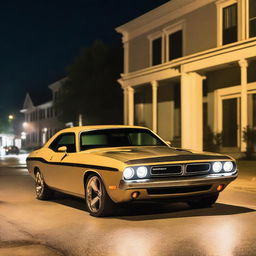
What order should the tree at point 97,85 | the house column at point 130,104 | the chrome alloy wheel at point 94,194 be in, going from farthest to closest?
1. the tree at point 97,85
2. the house column at point 130,104
3. the chrome alloy wheel at point 94,194

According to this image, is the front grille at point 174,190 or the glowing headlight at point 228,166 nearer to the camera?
the front grille at point 174,190

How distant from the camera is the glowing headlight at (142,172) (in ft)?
27.1

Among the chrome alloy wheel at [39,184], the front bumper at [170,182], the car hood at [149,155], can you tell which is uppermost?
the car hood at [149,155]

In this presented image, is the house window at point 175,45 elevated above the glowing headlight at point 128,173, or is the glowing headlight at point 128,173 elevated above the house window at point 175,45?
the house window at point 175,45

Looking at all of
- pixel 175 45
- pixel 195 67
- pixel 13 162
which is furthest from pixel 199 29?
pixel 13 162

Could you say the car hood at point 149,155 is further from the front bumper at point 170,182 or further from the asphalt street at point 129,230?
the asphalt street at point 129,230

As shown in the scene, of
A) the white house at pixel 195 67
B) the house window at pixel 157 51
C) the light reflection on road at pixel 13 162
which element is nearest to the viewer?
the white house at pixel 195 67

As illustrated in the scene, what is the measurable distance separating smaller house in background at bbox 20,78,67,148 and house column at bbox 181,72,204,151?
3259 centimetres

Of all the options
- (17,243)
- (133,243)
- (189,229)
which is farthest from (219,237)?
(17,243)

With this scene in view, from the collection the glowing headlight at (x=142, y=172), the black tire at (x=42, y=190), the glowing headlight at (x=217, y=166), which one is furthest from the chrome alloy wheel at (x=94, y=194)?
the black tire at (x=42, y=190)

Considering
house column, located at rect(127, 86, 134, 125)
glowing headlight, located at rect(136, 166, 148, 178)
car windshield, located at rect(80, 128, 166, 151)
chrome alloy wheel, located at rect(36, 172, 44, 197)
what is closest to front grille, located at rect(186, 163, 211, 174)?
glowing headlight, located at rect(136, 166, 148, 178)

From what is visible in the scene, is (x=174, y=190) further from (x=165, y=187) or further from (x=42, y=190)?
(x=42, y=190)

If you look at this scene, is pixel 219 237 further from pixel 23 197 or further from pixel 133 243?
pixel 23 197

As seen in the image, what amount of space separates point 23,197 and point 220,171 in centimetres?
492
